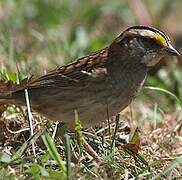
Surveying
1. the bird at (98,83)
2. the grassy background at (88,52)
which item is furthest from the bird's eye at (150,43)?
the grassy background at (88,52)

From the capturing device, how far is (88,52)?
7695 mm

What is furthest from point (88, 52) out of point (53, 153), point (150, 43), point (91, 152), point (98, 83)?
point (53, 153)

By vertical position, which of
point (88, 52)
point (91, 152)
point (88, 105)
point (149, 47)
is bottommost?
point (88, 52)

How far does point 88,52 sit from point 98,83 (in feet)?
8.11

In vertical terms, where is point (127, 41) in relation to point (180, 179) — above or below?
above

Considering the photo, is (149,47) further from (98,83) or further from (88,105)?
(88,105)

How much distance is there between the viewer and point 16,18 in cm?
830

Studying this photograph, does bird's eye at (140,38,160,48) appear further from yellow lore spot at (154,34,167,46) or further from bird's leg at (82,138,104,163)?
bird's leg at (82,138,104,163)

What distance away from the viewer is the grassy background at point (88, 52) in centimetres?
487

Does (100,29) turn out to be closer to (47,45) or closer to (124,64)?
(47,45)

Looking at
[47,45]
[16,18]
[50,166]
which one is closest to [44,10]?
[16,18]

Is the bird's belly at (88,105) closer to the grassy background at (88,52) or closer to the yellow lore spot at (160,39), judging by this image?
the grassy background at (88,52)

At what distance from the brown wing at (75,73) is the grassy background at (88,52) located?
40 centimetres

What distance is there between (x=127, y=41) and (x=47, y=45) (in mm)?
2282
